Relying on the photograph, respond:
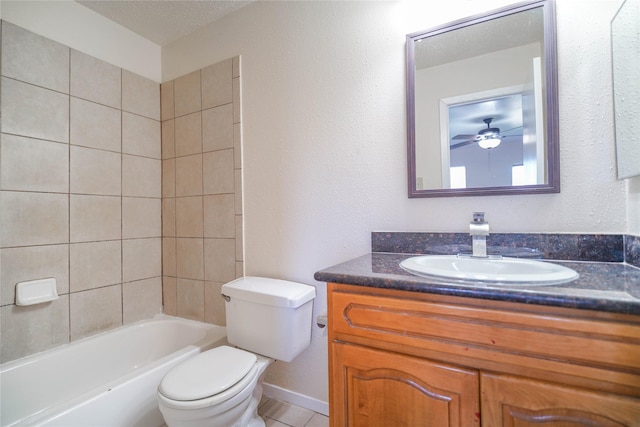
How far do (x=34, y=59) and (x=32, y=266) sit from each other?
111cm

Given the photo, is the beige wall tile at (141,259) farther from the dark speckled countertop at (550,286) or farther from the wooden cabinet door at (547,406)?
the wooden cabinet door at (547,406)

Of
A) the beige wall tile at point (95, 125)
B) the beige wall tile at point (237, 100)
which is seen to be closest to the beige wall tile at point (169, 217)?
the beige wall tile at point (95, 125)

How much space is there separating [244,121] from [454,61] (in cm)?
120

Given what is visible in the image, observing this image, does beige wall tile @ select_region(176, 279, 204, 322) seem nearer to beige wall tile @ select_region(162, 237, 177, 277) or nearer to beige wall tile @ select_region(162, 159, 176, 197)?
beige wall tile @ select_region(162, 237, 177, 277)

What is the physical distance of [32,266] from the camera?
1454 millimetres

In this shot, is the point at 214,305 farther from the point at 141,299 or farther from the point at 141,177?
the point at 141,177

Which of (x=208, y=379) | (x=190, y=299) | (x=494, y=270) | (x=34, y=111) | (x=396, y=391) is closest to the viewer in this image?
(x=396, y=391)

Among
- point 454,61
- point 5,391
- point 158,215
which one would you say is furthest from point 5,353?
point 454,61

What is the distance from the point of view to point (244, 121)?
1744 millimetres

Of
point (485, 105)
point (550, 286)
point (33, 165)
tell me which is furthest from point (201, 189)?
point (550, 286)

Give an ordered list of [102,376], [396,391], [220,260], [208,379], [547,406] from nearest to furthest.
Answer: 1. [547,406]
2. [396,391]
3. [208,379]
4. [102,376]
5. [220,260]

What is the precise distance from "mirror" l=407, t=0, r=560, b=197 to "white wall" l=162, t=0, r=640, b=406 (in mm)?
48

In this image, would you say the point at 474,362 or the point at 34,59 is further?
the point at 34,59

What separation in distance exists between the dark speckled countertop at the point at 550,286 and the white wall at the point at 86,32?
207 centimetres
